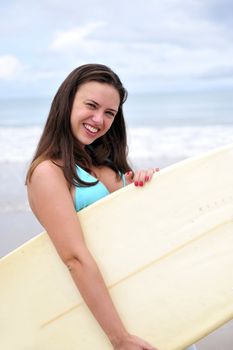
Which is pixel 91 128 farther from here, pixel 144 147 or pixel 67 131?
pixel 144 147

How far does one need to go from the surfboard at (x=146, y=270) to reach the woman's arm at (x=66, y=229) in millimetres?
228

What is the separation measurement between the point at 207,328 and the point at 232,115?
55.9 ft

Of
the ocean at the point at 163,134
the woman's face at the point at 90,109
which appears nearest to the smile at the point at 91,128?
the woman's face at the point at 90,109

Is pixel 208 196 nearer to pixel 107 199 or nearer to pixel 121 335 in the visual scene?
pixel 107 199

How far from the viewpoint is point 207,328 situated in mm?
1984

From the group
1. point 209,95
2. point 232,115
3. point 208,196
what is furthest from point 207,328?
point 209,95

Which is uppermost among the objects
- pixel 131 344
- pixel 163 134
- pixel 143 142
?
pixel 131 344

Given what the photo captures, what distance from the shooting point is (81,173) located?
1901mm

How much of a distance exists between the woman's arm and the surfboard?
0.75ft

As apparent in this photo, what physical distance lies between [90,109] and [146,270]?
65 centimetres

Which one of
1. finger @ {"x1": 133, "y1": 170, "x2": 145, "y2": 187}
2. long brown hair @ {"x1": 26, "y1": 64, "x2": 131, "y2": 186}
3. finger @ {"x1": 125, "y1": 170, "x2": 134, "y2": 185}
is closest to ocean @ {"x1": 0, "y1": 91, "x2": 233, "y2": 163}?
finger @ {"x1": 125, "y1": 170, "x2": 134, "y2": 185}

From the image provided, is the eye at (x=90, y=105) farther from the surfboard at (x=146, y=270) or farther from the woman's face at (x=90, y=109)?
the surfboard at (x=146, y=270)

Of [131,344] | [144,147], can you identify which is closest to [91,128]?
[131,344]

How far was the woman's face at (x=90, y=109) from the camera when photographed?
1908 millimetres
